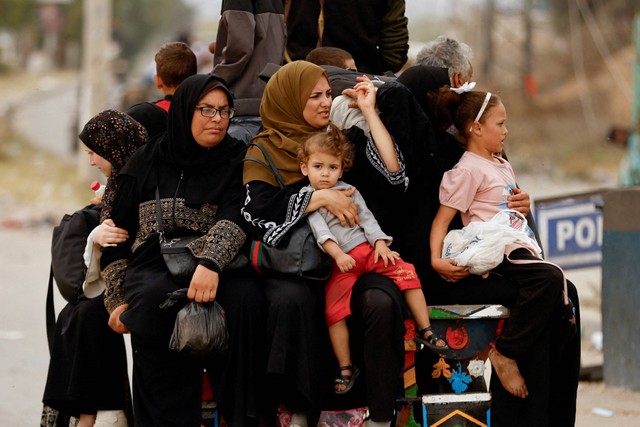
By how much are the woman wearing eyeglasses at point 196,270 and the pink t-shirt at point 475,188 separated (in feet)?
2.91

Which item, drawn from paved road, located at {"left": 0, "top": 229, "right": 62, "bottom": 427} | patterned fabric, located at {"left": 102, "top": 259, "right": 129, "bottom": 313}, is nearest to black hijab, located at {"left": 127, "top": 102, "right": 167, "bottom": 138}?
patterned fabric, located at {"left": 102, "top": 259, "right": 129, "bottom": 313}

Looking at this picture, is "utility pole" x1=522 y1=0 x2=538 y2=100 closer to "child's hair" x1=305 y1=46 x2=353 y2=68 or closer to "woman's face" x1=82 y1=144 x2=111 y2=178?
"child's hair" x1=305 y1=46 x2=353 y2=68

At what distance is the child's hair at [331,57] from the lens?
5.47m

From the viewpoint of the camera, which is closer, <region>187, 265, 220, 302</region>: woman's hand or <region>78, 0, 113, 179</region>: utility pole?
<region>187, 265, 220, 302</region>: woman's hand

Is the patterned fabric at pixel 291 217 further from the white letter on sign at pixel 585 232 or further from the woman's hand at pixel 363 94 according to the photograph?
the white letter on sign at pixel 585 232

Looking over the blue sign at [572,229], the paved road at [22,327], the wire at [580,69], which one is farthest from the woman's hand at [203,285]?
the wire at [580,69]

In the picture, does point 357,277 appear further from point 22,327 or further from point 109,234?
point 22,327

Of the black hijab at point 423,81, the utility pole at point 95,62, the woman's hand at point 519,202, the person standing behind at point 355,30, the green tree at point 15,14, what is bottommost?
the woman's hand at point 519,202

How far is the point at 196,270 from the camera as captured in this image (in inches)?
180

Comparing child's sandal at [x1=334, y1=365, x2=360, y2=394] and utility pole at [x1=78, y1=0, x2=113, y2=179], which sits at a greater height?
utility pole at [x1=78, y1=0, x2=113, y2=179]

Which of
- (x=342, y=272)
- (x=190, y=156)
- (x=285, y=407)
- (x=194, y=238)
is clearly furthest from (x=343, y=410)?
(x=190, y=156)

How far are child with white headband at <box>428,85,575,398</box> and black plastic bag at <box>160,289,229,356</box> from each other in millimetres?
965

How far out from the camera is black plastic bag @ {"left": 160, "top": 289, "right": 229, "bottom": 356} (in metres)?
4.41

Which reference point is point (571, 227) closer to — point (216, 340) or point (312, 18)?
point (312, 18)
